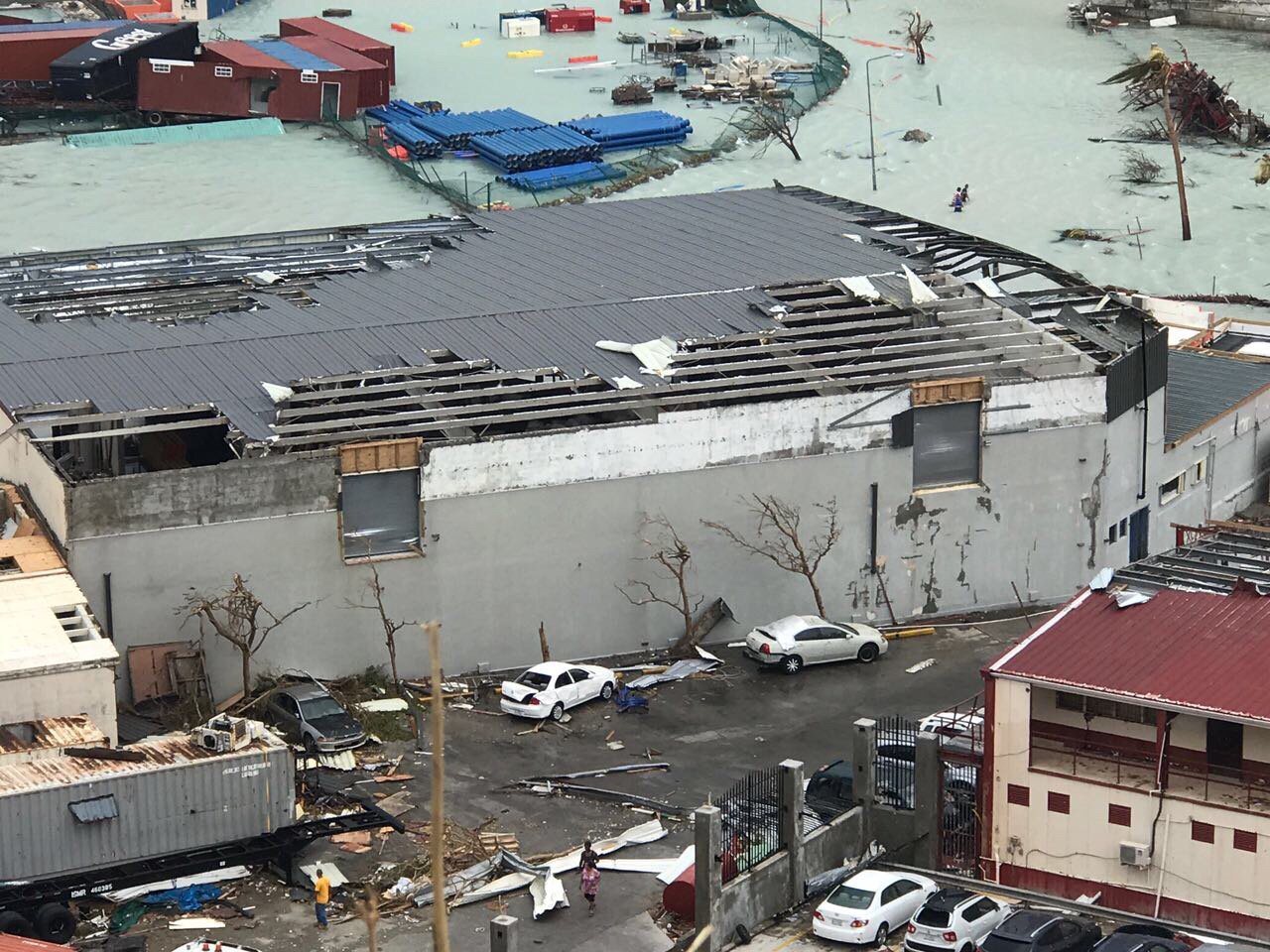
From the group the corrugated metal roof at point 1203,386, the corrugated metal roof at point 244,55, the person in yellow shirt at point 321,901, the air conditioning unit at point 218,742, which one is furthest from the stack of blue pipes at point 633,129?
the person in yellow shirt at point 321,901

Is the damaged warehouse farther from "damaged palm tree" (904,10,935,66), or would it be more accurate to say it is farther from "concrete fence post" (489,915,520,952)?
"damaged palm tree" (904,10,935,66)

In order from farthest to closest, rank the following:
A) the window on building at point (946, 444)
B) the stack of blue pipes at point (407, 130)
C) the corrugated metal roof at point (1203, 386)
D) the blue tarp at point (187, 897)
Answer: the stack of blue pipes at point (407, 130)
the corrugated metal roof at point (1203, 386)
the window on building at point (946, 444)
the blue tarp at point (187, 897)

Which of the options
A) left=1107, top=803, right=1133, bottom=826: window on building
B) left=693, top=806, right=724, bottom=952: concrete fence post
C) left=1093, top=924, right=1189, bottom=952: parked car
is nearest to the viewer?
left=1093, top=924, right=1189, bottom=952: parked car

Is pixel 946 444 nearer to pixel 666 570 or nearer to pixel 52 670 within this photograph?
pixel 666 570

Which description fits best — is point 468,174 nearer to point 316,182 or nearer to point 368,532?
point 316,182

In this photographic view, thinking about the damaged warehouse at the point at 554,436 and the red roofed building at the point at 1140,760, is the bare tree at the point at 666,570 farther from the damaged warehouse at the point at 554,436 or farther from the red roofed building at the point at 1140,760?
the red roofed building at the point at 1140,760

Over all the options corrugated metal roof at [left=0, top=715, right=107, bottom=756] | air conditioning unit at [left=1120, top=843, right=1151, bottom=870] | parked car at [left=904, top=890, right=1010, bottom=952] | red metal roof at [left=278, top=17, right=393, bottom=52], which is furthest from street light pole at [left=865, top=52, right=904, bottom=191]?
parked car at [left=904, top=890, right=1010, bottom=952]
